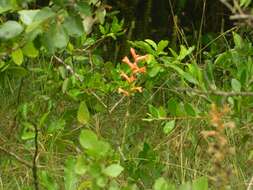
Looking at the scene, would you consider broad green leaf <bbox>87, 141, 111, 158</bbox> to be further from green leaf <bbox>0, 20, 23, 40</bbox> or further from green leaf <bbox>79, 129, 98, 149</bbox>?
green leaf <bbox>0, 20, 23, 40</bbox>

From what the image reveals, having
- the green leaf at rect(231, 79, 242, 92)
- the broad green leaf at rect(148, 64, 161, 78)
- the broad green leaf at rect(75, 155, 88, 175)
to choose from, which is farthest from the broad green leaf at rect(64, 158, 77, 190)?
the broad green leaf at rect(148, 64, 161, 78)

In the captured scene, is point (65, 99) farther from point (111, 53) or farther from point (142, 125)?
point (111, 53)

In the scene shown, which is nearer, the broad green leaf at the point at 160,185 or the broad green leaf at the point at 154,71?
the broad green leaf at the point at 160,185

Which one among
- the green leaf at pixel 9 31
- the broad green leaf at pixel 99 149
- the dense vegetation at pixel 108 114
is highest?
the green leaf at pixel 9 31

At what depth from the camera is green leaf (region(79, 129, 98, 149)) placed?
3.34 ft

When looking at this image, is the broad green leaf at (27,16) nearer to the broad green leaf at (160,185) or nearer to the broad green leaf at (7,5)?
the broad green leaf at (7,5)

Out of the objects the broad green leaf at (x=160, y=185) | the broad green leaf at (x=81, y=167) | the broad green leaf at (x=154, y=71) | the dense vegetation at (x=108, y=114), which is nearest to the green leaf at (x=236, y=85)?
the dense vegetation at (x=108, y=114)

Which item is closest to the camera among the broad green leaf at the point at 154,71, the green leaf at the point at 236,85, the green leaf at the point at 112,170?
the green leaf at the point at 112,170

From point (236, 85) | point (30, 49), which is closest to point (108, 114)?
point (236, 85)

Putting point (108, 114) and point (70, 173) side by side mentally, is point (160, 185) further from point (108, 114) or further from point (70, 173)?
point (108, 114)

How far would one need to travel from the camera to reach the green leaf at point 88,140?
102cm

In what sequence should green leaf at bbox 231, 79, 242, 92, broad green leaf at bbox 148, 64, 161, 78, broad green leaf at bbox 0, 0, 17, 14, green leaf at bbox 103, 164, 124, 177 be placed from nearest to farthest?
green leaf at bbox 103, 164, 124, 177, broad green leaf at bbox 0, 0, 17, 14, green leaf at bbox 231, 79, 242, 92, broad green leaf at bbox 148, 64, 161, 78

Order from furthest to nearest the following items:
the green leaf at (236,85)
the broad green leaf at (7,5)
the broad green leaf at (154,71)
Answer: the broad green leaf at (154,71), the green leaf at (236,85), the broad green leaf at (7,5)

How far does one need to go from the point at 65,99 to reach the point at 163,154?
45 centimetres
